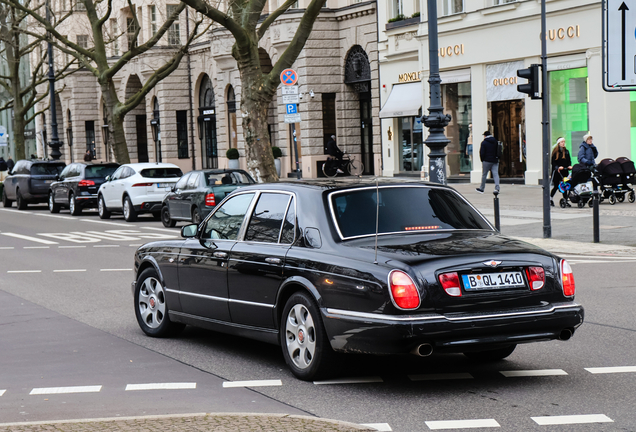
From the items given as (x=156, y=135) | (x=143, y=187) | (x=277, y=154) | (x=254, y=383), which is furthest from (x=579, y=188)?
(x=156, y=135)

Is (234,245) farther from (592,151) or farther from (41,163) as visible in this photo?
(41,163)

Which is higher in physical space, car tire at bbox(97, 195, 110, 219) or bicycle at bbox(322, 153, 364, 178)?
bicycle at bbox(322, 153, 364, 178)

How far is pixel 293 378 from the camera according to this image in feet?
23.4

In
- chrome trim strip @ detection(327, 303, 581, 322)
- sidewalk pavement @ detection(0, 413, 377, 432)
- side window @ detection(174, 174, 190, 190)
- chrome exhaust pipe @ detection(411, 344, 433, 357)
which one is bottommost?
sidewalk pavement @ detection(0, 413, 377, 432)

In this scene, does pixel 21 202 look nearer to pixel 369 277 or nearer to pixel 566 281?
pixel 369 277

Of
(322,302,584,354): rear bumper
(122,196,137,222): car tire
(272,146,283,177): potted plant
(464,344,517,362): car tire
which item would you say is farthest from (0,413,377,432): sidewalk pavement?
(272,146,283,177): potted plant

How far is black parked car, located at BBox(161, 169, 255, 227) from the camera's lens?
2206 centimetres

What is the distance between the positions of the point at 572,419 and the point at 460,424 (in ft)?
2.17

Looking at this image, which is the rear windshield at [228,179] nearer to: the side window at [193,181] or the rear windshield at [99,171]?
the side window at [193,181]

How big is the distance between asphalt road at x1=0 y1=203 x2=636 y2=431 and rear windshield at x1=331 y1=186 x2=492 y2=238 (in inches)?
37.8

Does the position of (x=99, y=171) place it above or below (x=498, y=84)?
below

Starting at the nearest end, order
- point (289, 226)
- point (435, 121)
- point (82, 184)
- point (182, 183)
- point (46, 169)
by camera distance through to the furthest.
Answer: point (289, 226)
point (435, 121)
point (182, 183)
point (82, 184)
point (46, 169)

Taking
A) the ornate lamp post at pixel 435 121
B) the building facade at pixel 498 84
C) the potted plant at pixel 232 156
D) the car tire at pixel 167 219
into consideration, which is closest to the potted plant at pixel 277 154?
the potted plant at pixel 232 156

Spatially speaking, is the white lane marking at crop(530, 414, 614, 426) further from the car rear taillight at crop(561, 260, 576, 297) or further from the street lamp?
the street lamp
